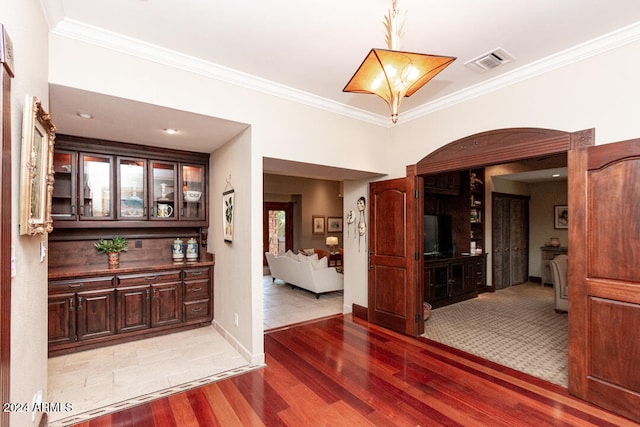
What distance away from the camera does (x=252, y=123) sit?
3.16 metres

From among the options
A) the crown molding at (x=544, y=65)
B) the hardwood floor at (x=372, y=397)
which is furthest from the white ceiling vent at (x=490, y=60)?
the hardwood floor at (x=372, y=397)

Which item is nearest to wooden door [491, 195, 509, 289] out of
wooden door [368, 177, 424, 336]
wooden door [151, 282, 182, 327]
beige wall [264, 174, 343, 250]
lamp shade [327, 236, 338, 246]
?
wooden door [368, 177, 424, 336]

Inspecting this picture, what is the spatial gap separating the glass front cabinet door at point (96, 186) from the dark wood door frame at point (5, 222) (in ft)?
8.71

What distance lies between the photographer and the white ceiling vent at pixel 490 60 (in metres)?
2.68

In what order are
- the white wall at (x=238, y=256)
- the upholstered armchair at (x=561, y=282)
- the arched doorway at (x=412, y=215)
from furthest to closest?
1. the upholstered armchair at (x=561, y=282)
2. the white wall at (x=238, y=256)
3. the arched doorway at (x=412, y=215)

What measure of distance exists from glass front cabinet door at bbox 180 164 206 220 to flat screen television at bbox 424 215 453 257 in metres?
3.95

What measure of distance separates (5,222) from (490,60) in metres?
3.60

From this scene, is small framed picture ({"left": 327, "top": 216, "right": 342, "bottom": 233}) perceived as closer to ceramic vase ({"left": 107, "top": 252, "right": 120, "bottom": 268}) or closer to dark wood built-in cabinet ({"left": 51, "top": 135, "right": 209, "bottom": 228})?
dark wood built-in cabinet ({"left": 51, "top": 135, "right": 209, "bottom": 228})

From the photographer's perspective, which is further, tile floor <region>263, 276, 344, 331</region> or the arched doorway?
tile floor <region>263, 276, 344, 331</region>

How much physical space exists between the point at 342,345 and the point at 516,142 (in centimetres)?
288

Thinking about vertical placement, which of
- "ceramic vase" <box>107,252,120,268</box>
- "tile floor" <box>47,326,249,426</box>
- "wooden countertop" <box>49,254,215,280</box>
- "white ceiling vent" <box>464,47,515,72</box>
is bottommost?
"tile floor" <box>47,326,249,426</box>

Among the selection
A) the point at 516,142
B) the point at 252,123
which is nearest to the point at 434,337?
the point at 516,142

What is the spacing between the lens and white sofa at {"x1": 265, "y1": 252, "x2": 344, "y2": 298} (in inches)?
226

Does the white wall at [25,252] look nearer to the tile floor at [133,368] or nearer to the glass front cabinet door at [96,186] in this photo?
the tile floor at [133,368]
